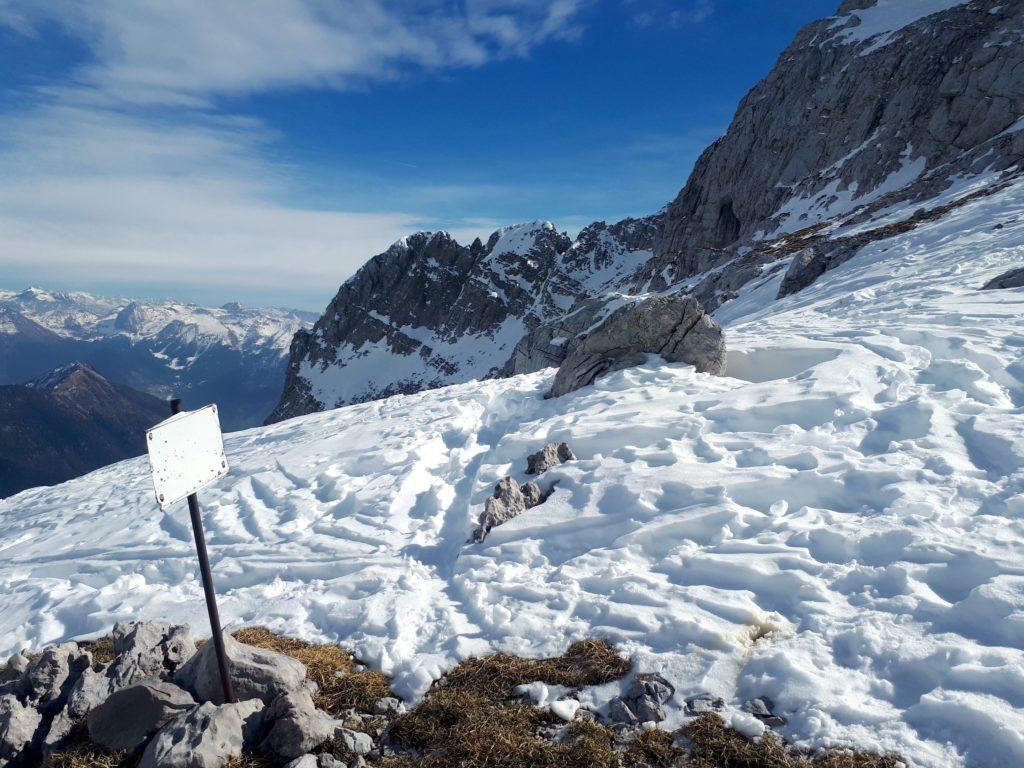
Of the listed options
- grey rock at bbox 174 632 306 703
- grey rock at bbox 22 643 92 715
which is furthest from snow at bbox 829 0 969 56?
grey rock at bbox 22 643 92 715

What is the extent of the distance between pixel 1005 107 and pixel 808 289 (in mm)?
56923

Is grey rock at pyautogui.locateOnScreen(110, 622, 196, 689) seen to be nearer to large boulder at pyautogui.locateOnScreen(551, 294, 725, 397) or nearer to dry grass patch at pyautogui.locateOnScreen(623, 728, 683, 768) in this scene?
dry grass patch at pyautogui.locateOnScreen(623, 728, 683, 768)

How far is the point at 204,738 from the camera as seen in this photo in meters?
4.66

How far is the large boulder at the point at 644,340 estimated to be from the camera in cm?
1541

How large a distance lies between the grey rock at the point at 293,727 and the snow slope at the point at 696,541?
110 cm

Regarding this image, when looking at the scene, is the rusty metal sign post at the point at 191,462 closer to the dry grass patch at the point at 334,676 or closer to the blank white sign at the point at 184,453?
the blank white sign at the point at 184,453

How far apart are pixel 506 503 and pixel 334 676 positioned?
4203mm

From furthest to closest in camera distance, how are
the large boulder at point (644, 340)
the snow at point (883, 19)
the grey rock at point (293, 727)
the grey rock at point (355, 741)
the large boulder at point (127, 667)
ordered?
the snow at point (883, 19), the large boulder at point (644, 340), the large boulder at point (127, 667), the grey rock at point (355, 741), the grey rock at point (293, 727)

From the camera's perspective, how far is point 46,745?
202 inches

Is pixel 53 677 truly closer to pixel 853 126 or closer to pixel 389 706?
pixel 389 706

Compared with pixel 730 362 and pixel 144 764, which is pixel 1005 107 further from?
pixel 144 764

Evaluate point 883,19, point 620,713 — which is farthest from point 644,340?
point 883,19

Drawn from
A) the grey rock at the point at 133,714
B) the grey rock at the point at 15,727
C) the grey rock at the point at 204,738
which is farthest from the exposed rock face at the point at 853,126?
the grey rock at the point at 15,727

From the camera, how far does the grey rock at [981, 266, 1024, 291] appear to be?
15.6 metres
